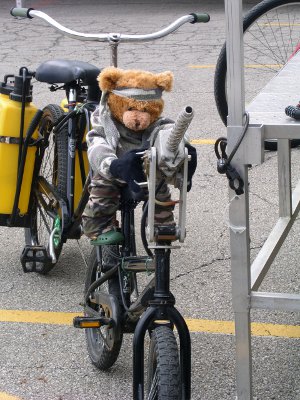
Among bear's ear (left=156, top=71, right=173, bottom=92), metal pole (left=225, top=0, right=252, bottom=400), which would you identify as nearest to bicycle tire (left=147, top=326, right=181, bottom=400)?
metal pole (left=225, top=0, right=252, bottom=400)

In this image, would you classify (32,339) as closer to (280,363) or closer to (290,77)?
(280,363)

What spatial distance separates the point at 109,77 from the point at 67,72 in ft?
2.63

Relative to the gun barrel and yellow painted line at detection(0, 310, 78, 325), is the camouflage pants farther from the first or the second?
yellow painted line at detection(0, 310, 78, 325)

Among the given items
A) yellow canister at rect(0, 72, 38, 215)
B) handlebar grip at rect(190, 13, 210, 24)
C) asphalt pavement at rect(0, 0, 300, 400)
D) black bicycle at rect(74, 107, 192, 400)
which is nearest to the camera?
black bicycle at rect(74, 107, 192, 400)

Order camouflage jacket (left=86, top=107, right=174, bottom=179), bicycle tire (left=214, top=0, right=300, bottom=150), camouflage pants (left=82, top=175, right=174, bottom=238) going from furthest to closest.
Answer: bicycle tire (left=214, top=0, right=300, bottom=150)
camouflage pants (left=82, top=175, right=174, bottom=238)
camouflage jacket (left=86, top=107, right=174, bottom=179)

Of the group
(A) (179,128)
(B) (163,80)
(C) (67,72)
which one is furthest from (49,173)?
(A) (179,128)

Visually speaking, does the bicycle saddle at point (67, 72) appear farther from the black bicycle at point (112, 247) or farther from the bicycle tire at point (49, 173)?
the bicycle tire at point (49, 173)

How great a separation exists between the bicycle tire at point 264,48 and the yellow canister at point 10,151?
1361 mm

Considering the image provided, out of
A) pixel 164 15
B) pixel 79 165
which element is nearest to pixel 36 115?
pixel 79 165

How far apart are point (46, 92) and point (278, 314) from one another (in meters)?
5.22

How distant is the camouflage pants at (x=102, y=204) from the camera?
11.5 feet

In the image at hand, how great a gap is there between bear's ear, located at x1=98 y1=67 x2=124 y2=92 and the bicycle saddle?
70cm

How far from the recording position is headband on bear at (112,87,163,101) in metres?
3.35

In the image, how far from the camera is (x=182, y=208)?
2.90 meters
